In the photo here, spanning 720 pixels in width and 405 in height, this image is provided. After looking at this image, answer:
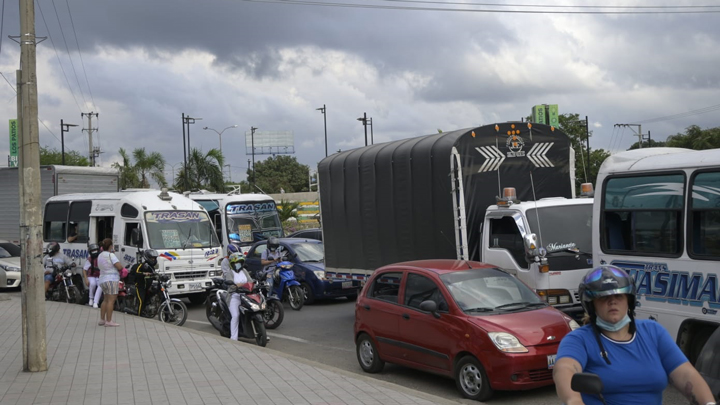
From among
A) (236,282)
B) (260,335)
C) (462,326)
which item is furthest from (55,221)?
(462,326)

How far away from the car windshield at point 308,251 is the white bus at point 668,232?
382 inches

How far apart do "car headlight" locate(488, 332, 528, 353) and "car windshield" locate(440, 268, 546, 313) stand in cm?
59

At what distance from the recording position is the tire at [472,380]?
792 centimetres

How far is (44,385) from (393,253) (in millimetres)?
6506

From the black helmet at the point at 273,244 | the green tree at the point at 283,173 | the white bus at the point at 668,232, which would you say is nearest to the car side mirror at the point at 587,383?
the white bus at the point at 668,232

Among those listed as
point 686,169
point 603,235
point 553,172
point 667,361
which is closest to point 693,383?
point 667,361

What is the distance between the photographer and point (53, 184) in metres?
22.7

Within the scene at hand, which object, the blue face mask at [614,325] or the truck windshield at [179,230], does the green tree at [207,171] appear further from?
the blue face mask at [614,325]

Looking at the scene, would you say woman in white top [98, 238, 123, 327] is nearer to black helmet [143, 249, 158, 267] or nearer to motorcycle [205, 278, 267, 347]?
motorcycle [205, 278, 267, 347]

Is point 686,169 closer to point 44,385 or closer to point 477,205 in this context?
point 477,205

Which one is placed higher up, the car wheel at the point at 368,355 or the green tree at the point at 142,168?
the green tree at the point at 142,168

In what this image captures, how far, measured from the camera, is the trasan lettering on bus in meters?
7.52

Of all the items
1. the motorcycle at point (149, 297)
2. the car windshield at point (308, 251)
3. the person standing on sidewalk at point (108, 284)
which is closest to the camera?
the person standing on sidewalk at point (108, 284)

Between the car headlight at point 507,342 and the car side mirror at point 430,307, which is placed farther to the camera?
the car side mirror at point 430,307
